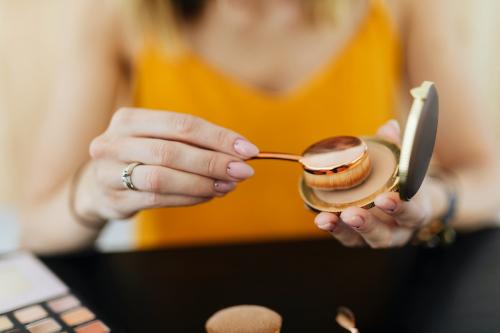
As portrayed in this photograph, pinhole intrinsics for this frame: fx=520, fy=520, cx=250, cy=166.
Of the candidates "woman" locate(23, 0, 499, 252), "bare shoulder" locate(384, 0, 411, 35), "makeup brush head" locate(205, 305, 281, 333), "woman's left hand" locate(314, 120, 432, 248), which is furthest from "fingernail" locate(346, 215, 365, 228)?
"bare shoulder" locate(384, 0, 411, 35)

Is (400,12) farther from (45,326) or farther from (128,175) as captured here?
(45,326)

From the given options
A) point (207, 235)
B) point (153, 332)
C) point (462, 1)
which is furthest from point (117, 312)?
point (462, 1)

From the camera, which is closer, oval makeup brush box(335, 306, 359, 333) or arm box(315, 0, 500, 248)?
oval makeup brush box(335, 306, 359, 333)

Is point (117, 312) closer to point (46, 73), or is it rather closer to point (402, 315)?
point (402, 315)

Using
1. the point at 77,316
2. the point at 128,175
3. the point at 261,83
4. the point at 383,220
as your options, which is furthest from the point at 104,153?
the point at 261,83

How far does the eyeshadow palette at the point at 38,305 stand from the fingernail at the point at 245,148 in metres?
0.19

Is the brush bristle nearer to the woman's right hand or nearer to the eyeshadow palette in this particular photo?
the woman's right hand

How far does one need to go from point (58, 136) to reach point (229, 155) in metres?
0.39

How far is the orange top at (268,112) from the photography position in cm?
76

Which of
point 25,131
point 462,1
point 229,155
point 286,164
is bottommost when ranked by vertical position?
point 25,131

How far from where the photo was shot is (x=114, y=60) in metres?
0.78

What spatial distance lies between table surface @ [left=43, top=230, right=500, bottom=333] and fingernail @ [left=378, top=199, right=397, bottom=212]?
0.40 ft

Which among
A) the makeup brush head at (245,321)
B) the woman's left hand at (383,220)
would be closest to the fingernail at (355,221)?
the woman's left hand at (383,220)

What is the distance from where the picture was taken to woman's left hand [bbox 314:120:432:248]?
388 mm
